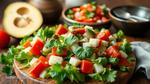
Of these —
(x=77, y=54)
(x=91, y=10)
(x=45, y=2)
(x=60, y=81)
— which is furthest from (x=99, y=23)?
(x=60, y=81)

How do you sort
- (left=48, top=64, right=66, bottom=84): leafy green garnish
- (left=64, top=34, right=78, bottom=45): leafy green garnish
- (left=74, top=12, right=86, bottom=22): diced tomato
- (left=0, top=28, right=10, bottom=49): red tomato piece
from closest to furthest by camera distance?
(left=48, top=64, right=66, bottom=84): leafy green garnish, (left=64, top=34, right=78, bottom=45): leafy green garnish, (left=0, top=28, right=10, bottom=49): red tomato piece, (left=74, top=12, right=86, bottom=22): diced tomato

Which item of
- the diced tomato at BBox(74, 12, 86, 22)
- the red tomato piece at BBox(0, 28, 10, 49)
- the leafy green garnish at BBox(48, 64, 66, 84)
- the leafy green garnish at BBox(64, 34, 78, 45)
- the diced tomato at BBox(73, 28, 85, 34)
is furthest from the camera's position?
the diced tomato at BBox(74, 12, 86, 22)

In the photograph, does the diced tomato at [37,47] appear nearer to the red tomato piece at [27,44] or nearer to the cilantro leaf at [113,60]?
the red tomato piece at [27,44]

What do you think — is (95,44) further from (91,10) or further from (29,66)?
(91,10)

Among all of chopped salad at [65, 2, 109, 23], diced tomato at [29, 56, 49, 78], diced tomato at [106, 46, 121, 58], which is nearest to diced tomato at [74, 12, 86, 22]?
chopped salad at [65, 2, 109, 23]

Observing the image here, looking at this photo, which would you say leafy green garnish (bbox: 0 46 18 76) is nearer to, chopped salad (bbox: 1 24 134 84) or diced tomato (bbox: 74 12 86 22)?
chopped salad (bbox: 1 24 134 84)

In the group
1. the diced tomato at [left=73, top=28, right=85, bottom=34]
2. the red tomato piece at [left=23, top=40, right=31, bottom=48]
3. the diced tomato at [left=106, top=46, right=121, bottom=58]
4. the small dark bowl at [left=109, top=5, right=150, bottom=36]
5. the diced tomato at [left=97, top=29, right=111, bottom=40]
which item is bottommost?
the small dark bowl at [left=109, top=5, right=150, bottom=36]

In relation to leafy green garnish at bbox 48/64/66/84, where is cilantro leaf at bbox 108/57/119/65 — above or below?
below
